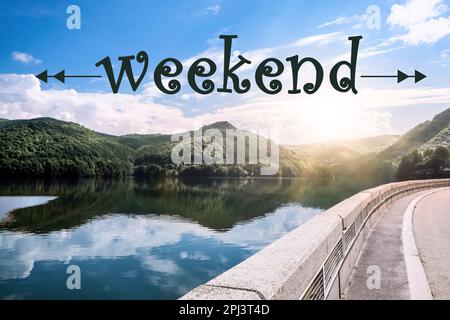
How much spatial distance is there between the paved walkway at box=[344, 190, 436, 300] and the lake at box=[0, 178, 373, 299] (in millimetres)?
13732

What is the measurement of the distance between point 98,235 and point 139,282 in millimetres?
16400

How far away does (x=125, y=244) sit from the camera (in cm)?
3438

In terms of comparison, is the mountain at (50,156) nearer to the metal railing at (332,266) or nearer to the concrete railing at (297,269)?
the metal railing at (332,266)

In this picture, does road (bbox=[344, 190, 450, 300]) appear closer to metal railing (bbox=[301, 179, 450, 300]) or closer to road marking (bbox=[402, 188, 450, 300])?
road marking (bbox=[402, 188, 450, 300])

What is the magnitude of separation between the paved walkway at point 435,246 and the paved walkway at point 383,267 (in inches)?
14.8

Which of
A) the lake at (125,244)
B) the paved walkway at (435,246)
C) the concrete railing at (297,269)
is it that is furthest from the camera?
the lake at (125,244)

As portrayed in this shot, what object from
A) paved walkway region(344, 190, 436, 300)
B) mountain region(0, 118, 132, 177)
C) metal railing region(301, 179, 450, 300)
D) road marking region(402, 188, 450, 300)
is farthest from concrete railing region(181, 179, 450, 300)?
mountain region(0, 118, 132, 177)

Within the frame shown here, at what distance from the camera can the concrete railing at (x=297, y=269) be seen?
2713mm

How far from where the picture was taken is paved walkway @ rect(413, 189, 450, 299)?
19.3ft

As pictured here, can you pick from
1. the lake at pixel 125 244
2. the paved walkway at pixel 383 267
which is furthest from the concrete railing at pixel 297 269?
the lake at pixel 125 244

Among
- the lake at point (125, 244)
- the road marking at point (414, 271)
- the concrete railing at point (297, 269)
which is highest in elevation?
the concrete railing at point (297, 269)

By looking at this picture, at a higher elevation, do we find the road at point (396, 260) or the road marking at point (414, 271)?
the road marking at point (414, 271)

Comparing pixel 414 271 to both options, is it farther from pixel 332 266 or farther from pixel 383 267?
pixel 332 266
